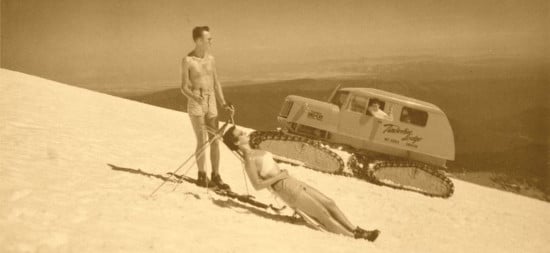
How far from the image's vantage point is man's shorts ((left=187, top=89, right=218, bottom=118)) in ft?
17.7

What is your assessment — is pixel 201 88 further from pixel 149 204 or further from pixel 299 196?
pixel 299 196

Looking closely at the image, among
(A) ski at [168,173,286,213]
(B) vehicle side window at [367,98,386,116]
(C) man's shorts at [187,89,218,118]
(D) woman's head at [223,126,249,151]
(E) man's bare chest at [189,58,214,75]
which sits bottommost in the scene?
(A) ski at [168,173,286,213]

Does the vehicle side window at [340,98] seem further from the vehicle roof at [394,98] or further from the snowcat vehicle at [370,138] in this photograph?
the vehicle roof at [394,98]

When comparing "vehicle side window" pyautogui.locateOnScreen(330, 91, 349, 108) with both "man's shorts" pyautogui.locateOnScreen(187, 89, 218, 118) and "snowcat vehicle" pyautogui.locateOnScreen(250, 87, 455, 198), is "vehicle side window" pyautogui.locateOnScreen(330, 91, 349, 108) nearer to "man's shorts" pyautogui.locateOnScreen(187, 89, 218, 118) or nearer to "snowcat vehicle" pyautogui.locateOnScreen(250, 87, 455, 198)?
"snowcat vehicle" pyautogui.locateOnScreen(250, 87, 455, 198)

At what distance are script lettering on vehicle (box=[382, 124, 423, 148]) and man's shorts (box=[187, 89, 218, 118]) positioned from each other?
4.47 m

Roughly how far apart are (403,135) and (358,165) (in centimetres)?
107

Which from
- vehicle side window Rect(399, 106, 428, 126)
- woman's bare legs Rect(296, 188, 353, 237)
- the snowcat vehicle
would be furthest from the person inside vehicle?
woman's bare legs Rect(296, 188, 353, 237)

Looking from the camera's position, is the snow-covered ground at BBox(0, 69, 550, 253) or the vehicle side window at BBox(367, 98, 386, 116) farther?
the vehicle side window at BBox(367, 98, 386, 116)

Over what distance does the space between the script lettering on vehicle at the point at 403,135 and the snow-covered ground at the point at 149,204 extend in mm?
1028

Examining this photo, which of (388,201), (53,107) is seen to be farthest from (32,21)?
(388,201)

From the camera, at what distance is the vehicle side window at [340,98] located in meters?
9.14

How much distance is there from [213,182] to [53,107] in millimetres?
4948

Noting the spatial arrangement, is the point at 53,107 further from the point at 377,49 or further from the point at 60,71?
the point at 377,49

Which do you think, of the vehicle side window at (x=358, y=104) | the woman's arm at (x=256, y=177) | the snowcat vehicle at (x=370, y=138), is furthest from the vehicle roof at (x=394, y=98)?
the woman's arm at (x=256, y=177)
